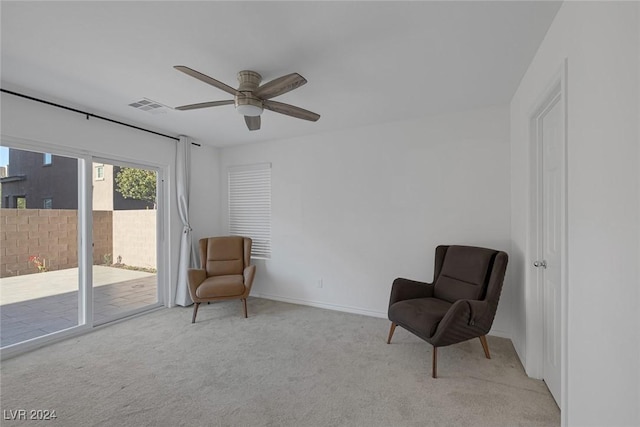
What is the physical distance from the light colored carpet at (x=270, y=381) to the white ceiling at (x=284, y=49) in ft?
8.03

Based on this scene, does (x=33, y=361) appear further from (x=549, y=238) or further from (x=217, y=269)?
(x=549, y=238)

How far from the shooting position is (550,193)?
2.03 meters

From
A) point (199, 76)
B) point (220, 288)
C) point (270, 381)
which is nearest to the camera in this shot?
point (199, 76)

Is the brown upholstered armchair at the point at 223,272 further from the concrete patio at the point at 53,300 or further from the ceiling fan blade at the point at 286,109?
the ceiling fan blade at the point at 286,109

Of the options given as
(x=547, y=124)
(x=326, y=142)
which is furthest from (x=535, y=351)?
(x=326, y=142)

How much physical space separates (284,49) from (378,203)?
2.16 meters

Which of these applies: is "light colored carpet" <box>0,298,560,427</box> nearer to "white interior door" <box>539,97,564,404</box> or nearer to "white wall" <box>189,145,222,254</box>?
"white interior door" <box>539,97,564,404</box>

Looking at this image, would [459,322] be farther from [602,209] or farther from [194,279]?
→ [194,279]

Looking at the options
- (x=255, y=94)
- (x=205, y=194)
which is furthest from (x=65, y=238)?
Result: (x=255, y=94)

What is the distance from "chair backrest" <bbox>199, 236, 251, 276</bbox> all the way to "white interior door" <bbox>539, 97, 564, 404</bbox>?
11.2ft

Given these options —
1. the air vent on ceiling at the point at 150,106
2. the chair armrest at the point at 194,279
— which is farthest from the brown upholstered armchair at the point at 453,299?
the air vent on ceiling at the point at 150,106

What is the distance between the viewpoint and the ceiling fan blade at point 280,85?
1.90m

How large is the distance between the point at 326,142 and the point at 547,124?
8.04 feet

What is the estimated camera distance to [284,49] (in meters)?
1.95
